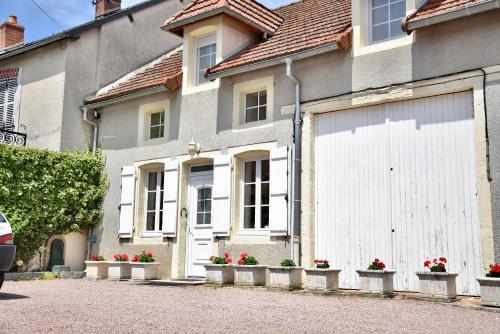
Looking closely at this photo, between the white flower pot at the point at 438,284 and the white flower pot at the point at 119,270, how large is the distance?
622cm

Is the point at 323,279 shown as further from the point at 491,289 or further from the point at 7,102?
the point at 7,102

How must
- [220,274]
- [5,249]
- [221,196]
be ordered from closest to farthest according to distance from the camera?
[5,249] < [220,274] < [221,196]

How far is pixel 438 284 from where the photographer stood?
26.3 feet

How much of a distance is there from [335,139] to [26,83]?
9.00 metres

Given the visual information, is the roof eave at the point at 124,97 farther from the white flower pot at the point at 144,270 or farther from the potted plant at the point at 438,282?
the potted plant at the point at 438,282

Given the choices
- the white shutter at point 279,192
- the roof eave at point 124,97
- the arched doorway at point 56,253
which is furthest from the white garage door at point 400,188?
the arched doorway at point 56,253

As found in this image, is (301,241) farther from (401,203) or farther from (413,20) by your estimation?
(413,20)

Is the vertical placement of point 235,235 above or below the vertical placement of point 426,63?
below

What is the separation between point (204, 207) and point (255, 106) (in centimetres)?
237

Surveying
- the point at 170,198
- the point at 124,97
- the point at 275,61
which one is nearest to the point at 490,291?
the point at 275,61

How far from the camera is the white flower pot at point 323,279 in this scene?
898 centimetres

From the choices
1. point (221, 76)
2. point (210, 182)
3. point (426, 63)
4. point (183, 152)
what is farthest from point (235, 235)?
point (426, 63)

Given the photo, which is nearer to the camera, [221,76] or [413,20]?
[413,20]

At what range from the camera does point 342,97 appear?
9.98m
